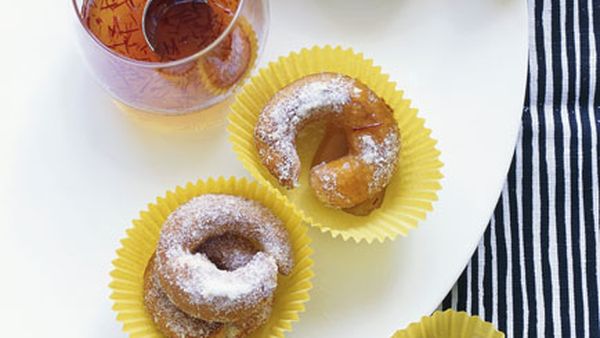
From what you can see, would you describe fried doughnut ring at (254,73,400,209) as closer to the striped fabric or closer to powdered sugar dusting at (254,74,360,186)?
powdered sugar dusting at (254,74,360,186)

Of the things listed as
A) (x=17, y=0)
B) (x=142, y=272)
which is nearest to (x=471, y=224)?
(x=142, y=272)

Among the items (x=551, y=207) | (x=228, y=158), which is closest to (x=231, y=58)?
(x=228, y=158)

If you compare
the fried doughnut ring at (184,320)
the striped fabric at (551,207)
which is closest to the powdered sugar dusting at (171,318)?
the fried doughnut ring at (184,320)

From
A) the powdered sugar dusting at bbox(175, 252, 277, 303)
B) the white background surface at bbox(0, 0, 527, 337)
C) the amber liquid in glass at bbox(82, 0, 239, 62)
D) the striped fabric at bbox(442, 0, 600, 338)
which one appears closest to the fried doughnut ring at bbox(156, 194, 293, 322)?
the powdered sugar dusting at bbox(175, 252, 277, 303)

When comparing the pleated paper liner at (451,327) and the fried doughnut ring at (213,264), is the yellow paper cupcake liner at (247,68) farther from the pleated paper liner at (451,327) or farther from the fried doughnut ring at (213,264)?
→ the pleated paper liner at (451,327)

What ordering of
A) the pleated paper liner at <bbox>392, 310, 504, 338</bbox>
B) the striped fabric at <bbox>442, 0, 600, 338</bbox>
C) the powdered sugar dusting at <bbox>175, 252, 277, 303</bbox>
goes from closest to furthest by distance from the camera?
the powdered sugar dusting at <bbox>175, 252, 277, 303</bbox>, the pleated paper liner at <bbox>392, 310, 504, 338</bbox>, the striped fabric at <bbox>442, 0, 600, 338</bbox>

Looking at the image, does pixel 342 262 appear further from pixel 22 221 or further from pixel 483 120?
pixel 22 221

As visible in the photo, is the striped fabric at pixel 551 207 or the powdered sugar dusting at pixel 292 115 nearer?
the powdered sugar dusting at pixel 292 115
